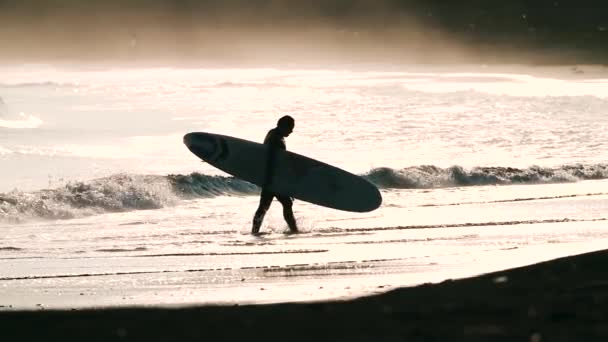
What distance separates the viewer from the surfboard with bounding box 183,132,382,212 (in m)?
19.2

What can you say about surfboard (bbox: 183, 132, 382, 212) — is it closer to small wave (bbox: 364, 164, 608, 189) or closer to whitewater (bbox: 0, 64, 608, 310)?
whitewater (bbox: 0, 64, 608, 310)

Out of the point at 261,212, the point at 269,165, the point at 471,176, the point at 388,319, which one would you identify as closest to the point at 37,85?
the point at 471,176

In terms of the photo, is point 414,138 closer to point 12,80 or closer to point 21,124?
point 21,124

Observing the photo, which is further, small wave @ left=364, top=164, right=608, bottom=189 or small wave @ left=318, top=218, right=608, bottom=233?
small wave @ left=364, top=164, right=608, bottom=189

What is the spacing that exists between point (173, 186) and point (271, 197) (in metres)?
6.00

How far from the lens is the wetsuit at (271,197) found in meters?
18.1

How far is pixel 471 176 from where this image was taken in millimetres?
27250

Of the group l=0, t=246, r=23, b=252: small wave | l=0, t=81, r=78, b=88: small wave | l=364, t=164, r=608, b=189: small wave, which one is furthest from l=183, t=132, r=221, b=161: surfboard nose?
l=0, t=81, r=78, b=88: small wave

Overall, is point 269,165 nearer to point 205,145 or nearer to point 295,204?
point 205,145

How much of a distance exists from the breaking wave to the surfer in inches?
143

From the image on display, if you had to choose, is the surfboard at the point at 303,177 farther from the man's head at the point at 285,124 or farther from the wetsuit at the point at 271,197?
the man's head at the point at 285,124

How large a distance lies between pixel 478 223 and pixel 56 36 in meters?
119

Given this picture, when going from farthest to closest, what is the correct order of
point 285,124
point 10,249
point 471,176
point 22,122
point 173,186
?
point 22,122, point 471,176, point 173,186, point 285,124, point 10,249

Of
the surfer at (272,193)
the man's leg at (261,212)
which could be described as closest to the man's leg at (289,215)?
the surfer at (272,193)
